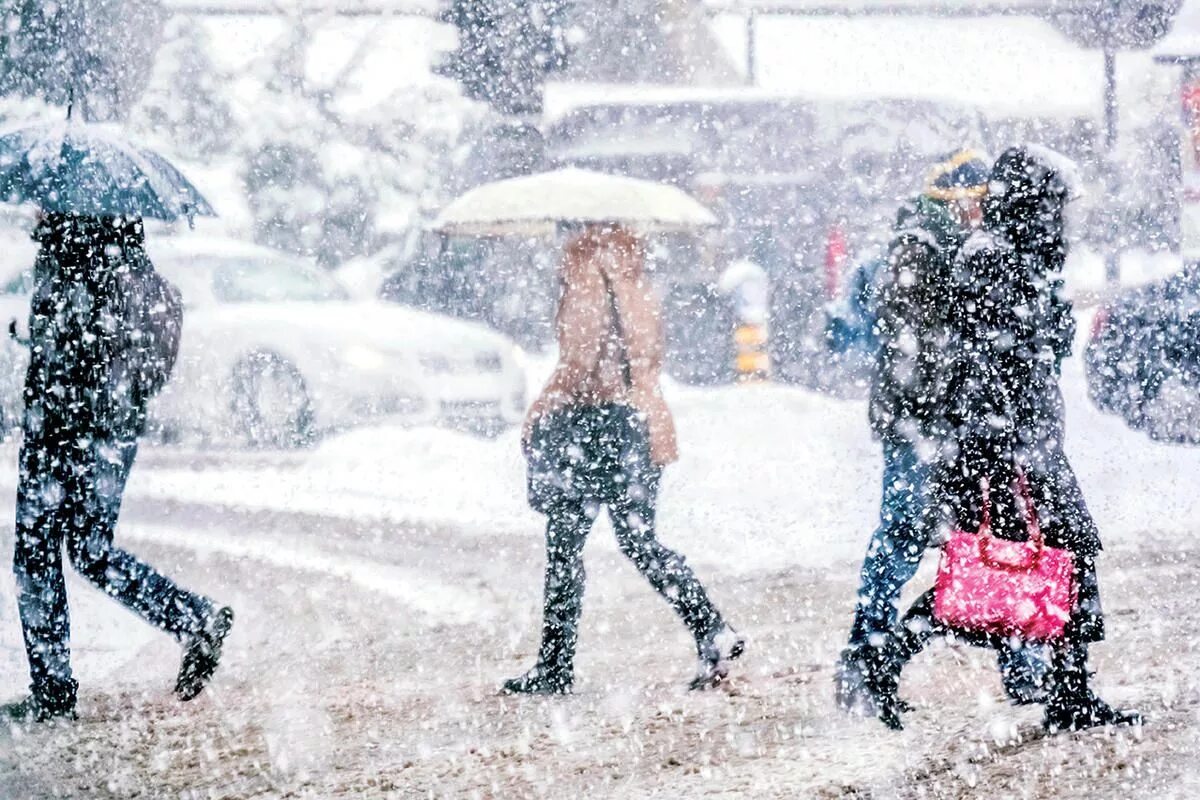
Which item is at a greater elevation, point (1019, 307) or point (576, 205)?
point (576, 205)

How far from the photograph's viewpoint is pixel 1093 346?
1117 centimetres

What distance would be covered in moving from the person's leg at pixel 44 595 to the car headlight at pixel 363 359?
18.2ft

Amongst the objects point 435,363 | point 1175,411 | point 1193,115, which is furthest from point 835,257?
point 1193,115

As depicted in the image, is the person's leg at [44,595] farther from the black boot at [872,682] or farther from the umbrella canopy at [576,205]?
the black boot at [872,682]

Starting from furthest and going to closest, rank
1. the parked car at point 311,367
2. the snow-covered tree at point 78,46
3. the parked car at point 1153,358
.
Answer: the snow-covered tree at point 78,46, the parked car at point 311,367, the parked car at point 1153,358

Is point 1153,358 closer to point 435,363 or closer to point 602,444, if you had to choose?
point 435,363

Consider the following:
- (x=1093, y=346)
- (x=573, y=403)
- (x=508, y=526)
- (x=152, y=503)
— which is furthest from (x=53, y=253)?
(x=1093, y=346)

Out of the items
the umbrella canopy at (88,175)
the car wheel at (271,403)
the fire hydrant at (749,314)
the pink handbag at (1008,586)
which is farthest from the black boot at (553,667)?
the fire hydrant at (749,314)

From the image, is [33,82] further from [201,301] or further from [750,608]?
[750,608]

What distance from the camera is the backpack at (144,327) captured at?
4980 millimetres

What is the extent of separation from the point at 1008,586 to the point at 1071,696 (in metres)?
0.48

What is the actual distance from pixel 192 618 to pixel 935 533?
2.18 meters

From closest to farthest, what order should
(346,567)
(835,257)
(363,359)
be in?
1. (346,567)
2. (363,359)
3. (835,257)

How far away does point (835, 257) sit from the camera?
13188 mm
